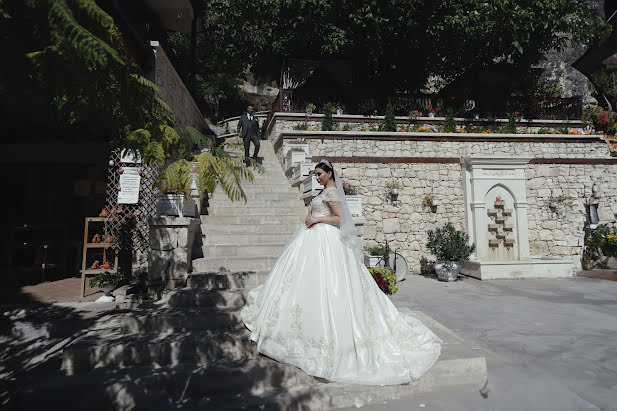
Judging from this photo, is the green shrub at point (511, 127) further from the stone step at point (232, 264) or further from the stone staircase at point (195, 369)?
the stone step at point (232, 264)

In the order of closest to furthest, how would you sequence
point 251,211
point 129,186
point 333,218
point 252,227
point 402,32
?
point 333,218 < point 129,186 < point 252,227 < point 251,211 < point 402,32

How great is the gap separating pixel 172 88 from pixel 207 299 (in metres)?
9.13

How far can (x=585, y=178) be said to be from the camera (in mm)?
11344

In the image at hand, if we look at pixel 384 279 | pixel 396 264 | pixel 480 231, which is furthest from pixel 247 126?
pixel 480 231

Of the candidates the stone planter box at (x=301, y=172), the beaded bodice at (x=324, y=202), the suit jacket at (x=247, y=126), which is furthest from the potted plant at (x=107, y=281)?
the suit jacket at (x=247, y=126)

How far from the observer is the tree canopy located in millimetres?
14953

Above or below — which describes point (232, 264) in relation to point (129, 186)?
below

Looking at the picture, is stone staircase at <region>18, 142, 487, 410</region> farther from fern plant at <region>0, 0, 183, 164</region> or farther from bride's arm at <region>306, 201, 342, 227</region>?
fern plant at <region>0, 0, 183, 164</region>

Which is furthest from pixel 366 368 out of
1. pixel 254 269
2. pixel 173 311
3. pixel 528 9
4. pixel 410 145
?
pixel 528 9

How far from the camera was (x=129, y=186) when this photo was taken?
684 cm

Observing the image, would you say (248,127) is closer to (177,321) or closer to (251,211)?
(251,211)

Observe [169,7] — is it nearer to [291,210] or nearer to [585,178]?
[291,210]

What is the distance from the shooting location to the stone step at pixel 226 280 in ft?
16.8

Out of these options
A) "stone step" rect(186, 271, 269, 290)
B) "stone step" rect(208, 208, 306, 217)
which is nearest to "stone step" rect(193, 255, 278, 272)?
"stone step" rect(186, 271, 269, 290)
